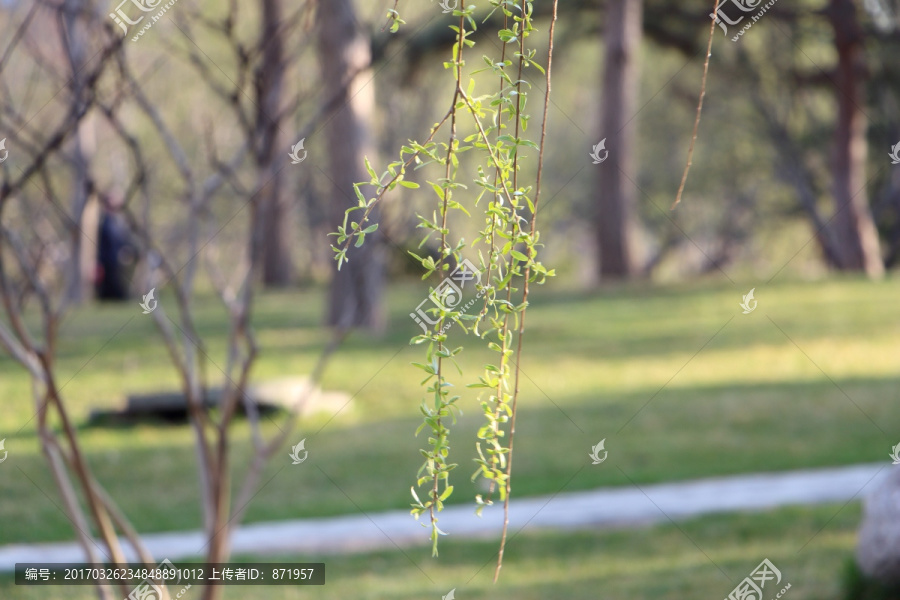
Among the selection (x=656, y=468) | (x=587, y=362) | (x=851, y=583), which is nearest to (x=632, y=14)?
(x=587, y=362)

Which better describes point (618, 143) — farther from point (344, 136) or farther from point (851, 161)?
point (851, 161)

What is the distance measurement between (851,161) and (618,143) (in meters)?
5.94

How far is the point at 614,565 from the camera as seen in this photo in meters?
5.45

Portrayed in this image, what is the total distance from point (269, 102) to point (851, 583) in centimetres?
332

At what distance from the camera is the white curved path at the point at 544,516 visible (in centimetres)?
572

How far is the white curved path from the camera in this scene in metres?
5.72

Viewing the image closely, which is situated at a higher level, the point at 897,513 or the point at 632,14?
the point at 632,14

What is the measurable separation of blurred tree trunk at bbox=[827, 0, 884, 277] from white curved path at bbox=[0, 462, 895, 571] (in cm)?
1211

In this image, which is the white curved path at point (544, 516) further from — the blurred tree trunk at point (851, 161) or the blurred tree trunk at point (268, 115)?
the blurred tree trunk at point (851, 161)

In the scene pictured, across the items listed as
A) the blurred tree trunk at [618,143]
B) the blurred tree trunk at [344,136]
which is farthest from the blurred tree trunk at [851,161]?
the blurred tree trunk at [344,136]

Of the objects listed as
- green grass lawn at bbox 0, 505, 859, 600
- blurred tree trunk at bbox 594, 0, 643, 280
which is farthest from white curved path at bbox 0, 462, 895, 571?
blurred tree trunk at bbox 594, 0, 643, 280

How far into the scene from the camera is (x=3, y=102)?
335cm

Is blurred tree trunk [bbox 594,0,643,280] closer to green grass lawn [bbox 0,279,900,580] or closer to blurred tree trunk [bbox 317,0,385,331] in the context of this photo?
green grass lawn [bbox 0,279,900,580]

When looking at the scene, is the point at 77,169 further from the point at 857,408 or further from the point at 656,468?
the point at 857,408
